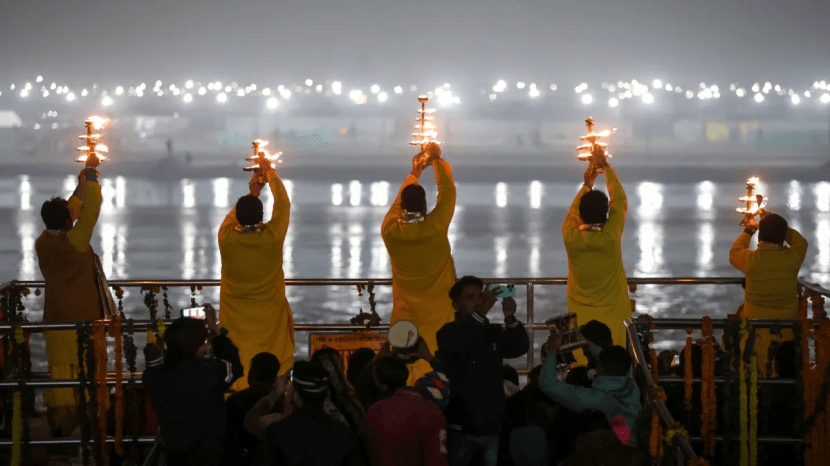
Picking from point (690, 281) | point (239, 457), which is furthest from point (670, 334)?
point (239, 457)

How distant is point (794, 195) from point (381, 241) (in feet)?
100

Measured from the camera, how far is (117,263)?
2409cm

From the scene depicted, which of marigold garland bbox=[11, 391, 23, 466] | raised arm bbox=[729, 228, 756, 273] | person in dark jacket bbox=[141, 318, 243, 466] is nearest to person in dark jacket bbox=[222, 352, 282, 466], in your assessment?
person in dark jacket bbox=[141, 318, 243, 466]

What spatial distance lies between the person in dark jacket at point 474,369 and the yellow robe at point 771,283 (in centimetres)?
303

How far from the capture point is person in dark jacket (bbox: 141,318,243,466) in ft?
16.0

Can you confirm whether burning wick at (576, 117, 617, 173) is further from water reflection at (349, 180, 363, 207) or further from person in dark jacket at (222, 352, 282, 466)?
water reflection at (349, 180, 363, 207)

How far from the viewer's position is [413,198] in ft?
24.4

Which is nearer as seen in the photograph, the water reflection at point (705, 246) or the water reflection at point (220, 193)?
the water reflection at point (705, 246)

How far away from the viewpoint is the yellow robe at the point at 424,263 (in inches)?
297

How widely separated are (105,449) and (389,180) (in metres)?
63.3

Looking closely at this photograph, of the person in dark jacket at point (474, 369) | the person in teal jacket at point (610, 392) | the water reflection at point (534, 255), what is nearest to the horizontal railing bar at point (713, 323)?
the person in teal jacket at point (610, 392)

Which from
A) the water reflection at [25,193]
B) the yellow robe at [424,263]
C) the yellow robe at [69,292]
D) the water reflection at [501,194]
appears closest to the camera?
the yellow robe at [69,292]

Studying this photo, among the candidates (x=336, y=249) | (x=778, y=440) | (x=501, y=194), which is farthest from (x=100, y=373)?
(x=501, y=194)

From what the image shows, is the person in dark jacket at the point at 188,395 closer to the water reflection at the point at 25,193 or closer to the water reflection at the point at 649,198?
the water reflection at the point at 649,198
